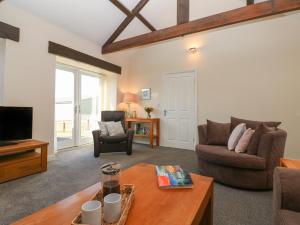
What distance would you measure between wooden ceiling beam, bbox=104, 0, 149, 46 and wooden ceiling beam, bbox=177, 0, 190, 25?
87 cm

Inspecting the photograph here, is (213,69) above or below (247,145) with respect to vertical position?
above

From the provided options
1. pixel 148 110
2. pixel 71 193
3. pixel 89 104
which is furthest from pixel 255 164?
Answer: pixel 89 104

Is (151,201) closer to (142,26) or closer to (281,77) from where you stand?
(281,77)

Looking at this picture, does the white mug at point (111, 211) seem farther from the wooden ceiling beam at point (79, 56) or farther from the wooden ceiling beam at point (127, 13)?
the wooden ceiling beam at point (127, 13)

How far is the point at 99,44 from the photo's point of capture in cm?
459

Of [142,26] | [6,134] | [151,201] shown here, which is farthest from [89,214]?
[142,26]

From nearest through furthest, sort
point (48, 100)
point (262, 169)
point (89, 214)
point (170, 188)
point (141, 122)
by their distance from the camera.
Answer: point (89, 214) → point (170, 188) → point (262, 169) → point (48, 100) → point (141, 122)

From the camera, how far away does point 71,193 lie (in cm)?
214

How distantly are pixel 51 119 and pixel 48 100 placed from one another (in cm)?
37

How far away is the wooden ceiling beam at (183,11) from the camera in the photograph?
3.37 metres

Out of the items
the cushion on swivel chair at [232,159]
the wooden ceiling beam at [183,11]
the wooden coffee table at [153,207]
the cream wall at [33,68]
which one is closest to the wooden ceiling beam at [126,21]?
the wooden ceiling beam at [183,11]

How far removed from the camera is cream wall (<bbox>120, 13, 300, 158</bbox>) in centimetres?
358

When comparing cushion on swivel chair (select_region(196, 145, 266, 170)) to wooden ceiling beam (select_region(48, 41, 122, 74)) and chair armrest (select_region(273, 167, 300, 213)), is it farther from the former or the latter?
wooden ceiling beam (select_region(48, 41, 122, 74))

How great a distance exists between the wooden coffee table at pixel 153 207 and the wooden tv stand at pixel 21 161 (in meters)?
1.87
